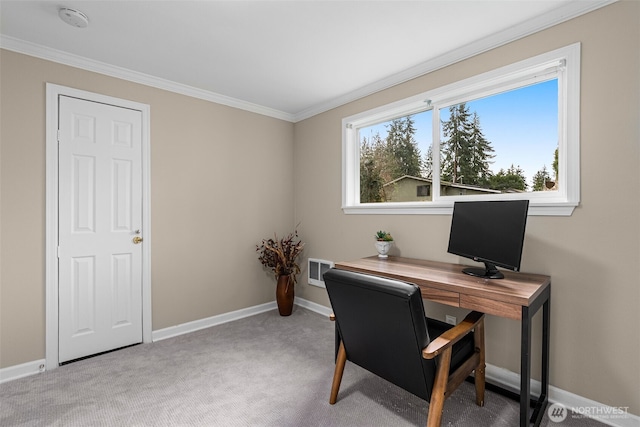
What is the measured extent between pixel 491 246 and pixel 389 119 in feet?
A: 5.60

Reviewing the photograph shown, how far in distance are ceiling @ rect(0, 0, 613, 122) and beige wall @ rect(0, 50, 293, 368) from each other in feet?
0.84

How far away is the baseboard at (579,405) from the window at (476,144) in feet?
3.74

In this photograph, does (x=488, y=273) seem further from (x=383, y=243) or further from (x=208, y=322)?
(x=208, y=322)

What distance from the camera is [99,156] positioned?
2.62 metres

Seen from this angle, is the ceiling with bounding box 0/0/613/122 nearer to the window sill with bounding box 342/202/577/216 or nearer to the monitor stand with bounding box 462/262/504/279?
the window sill with bounding box 342/202/577/216

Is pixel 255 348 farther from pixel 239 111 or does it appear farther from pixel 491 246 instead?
pixel 239 111

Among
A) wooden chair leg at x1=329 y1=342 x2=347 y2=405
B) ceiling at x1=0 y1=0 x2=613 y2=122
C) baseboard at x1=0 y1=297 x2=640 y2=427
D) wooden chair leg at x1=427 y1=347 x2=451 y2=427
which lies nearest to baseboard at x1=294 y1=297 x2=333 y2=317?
baseboard at x1=0 y1=297 x2=640 y2=427

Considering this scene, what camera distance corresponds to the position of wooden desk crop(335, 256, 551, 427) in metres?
1.53

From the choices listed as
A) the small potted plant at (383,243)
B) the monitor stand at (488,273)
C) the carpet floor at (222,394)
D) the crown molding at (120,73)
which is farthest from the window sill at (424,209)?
the crown molding at (120,73)

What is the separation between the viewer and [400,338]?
148cm

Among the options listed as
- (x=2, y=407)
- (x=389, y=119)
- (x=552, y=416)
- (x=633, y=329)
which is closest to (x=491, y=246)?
(x=633, y=329)

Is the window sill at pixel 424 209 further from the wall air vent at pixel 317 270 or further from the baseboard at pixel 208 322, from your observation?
the baseboard at pixel 208 322

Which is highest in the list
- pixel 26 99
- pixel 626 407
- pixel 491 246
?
pixel 26 99

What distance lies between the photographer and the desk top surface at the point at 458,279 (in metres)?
1.63
